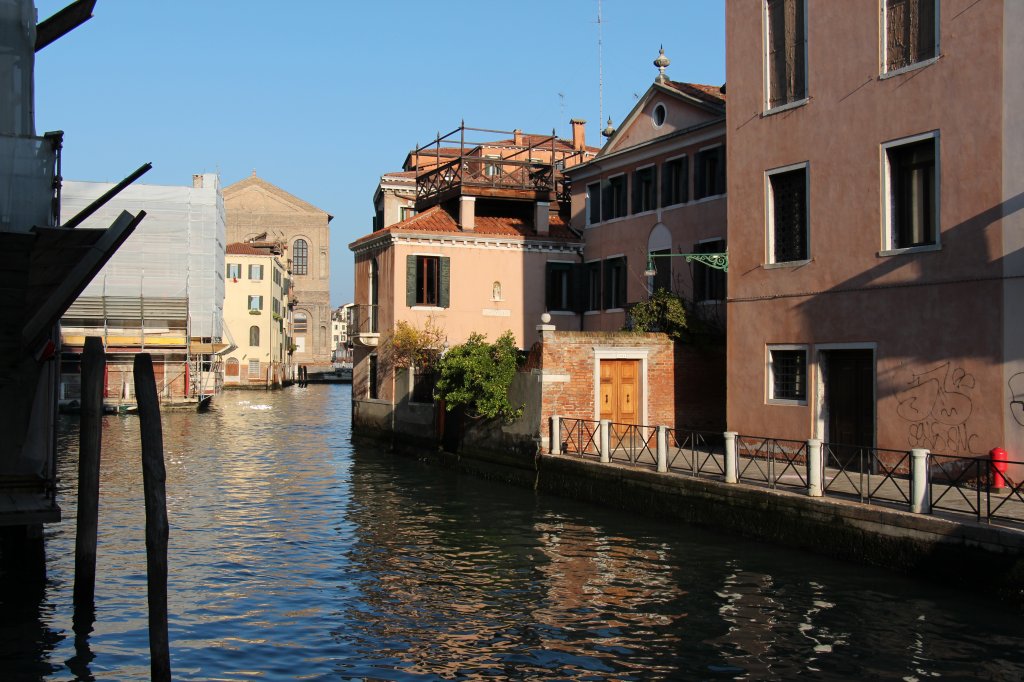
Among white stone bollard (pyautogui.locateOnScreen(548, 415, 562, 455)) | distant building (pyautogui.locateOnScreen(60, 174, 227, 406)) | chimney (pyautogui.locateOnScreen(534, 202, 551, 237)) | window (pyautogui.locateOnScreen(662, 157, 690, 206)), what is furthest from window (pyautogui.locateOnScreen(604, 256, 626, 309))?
distant building (pyautogui.locateOnScreen(60, 174, 227, 406))

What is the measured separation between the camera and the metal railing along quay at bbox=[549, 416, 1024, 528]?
11602 millimetres

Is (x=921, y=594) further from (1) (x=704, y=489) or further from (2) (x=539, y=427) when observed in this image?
(2) (x=539, y=427)

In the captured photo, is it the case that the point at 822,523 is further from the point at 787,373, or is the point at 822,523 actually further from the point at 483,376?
the point at 483,376

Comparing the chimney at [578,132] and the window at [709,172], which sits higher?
the chimney at [578,132]

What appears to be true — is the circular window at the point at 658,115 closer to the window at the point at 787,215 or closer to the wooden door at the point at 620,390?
the wooden door at the point at 620,390

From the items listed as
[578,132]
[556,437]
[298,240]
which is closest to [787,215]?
[556,437]

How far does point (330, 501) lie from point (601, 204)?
1300 centimetres

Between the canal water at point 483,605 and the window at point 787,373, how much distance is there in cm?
339

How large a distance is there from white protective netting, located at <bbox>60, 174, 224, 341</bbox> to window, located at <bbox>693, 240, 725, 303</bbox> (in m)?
31.3

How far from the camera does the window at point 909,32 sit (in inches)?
579

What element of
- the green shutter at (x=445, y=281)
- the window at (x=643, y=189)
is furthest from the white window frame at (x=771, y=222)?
the green shutter at (x=445, y=281)

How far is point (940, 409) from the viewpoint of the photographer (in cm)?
1428

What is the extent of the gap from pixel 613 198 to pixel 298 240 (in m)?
65.5

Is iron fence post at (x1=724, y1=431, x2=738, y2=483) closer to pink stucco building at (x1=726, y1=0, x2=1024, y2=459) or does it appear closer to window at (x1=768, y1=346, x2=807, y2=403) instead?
pink stucco building at (x1=726, y1=0, x2=1024, y2=459)
